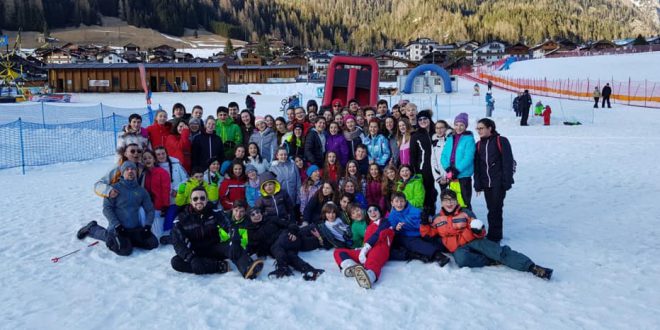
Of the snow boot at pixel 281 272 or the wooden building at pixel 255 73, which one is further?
the wooden building at pixel 255 73

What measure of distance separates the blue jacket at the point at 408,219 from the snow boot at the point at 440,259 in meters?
0.35

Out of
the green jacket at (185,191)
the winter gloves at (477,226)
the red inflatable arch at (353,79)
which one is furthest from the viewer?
the red inflatable arch at (353,79)

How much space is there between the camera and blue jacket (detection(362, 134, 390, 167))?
6496 mm

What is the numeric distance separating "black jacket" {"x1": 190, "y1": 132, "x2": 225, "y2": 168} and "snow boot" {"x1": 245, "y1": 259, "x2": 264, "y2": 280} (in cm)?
246

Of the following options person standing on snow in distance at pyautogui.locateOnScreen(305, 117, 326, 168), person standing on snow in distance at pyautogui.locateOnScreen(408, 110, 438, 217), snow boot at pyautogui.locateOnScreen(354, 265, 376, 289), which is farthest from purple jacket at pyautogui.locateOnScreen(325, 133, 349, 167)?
snow boot at pyautogui.locateOnScreen(354, 265, 376, 289)

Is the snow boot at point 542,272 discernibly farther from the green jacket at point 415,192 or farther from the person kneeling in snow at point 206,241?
the person kneeling in snow at point 206,241

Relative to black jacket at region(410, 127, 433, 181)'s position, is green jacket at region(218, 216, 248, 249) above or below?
below

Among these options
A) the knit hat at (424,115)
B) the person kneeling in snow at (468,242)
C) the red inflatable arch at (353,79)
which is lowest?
the person kneeling in snow at (468,242)

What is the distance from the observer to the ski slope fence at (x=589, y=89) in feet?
92.4

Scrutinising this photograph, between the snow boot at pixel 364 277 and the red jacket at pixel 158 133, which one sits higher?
the red jacket at pixel 158 133

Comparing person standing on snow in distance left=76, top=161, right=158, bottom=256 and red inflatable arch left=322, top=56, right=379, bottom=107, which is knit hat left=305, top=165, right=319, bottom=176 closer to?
person standing on snow in distance left=76, top=161, right=158, bottom=256

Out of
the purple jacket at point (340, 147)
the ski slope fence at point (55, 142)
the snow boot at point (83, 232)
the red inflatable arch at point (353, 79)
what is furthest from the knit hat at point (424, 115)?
the red inflatable arch at point (353, 79)

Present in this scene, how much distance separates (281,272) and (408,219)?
1.57 meters

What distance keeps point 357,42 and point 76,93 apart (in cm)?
13170
